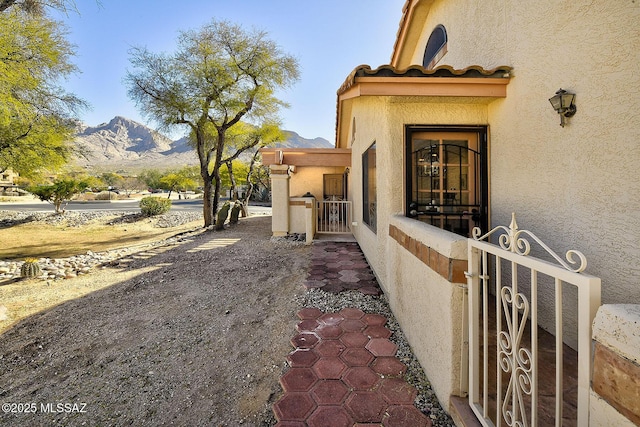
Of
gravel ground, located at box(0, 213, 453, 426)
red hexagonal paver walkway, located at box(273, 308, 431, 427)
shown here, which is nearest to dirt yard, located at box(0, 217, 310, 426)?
gravel ground, located at box(0, 213, 453, 426)

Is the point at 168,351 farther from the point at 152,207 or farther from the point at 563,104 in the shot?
the point at 152,207

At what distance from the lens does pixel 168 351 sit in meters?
3.61

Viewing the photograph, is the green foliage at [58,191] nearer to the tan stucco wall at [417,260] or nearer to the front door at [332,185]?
the front door at [332,185]

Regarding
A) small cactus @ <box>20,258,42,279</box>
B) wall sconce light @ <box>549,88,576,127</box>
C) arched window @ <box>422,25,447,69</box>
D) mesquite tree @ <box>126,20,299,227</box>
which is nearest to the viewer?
wall sconce light @ <box>549,88,576,127</box>

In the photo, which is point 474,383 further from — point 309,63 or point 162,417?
point 309,63

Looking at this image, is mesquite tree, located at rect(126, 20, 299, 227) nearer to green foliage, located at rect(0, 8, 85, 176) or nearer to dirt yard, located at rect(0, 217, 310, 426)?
green foliage, located at rect(0, 8, 85, 176)

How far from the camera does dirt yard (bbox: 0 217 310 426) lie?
8.75ft

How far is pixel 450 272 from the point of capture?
229 cm

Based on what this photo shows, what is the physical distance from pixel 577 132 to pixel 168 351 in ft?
17.9

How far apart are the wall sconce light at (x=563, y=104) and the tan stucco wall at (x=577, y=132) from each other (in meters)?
0.07

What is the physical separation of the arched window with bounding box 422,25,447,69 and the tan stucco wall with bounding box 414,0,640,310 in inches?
85.0

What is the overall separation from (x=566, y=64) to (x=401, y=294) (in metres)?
3.26

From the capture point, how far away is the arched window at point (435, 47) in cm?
628

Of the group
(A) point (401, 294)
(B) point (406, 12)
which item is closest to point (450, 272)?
(A) point (401, 294)
